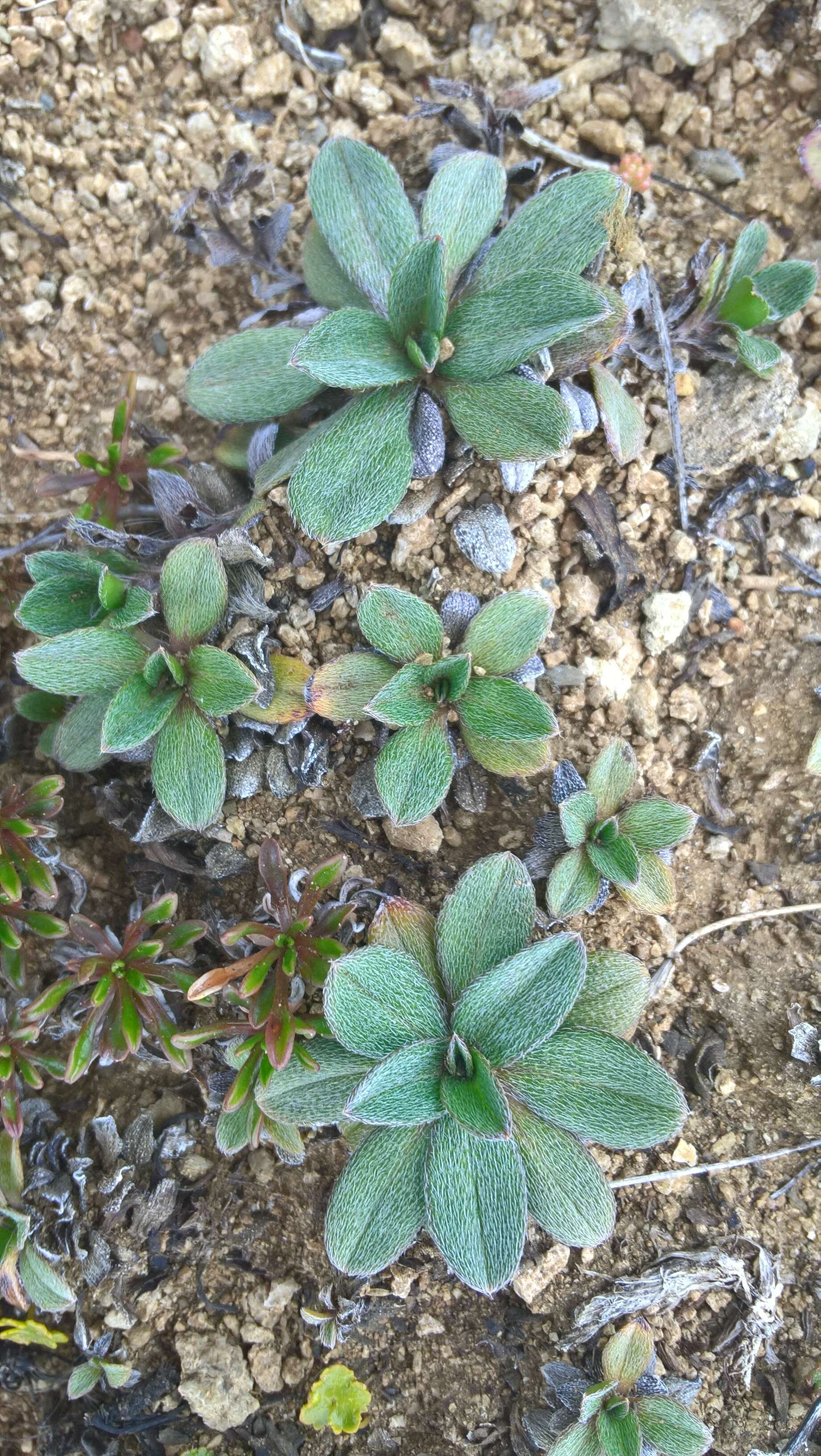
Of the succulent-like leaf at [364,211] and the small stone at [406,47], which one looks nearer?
the succulent-like leaf at [364,211]

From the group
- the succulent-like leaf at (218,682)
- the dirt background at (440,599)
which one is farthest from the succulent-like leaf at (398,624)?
the succulent-like leaf at (218,682)

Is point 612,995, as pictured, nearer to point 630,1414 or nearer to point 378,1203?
point 378,1203

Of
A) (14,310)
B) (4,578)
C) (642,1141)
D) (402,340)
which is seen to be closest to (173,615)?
(4,578)

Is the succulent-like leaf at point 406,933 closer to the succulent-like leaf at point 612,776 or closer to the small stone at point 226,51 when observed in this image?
the succulent-like leaf at point 612,776

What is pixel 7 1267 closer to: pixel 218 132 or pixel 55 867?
pixel 55 867

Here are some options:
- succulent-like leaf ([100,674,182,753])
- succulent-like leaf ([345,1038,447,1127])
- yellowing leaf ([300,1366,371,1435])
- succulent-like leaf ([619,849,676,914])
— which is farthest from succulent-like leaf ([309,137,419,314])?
yellowing leaf ([300,1366,371,1435])

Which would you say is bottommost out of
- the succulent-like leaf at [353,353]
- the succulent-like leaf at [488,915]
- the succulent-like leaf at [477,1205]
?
the succulent-like leaf at [477,1205]

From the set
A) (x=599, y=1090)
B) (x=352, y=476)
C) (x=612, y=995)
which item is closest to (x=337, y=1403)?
(x=599, y=1090)
